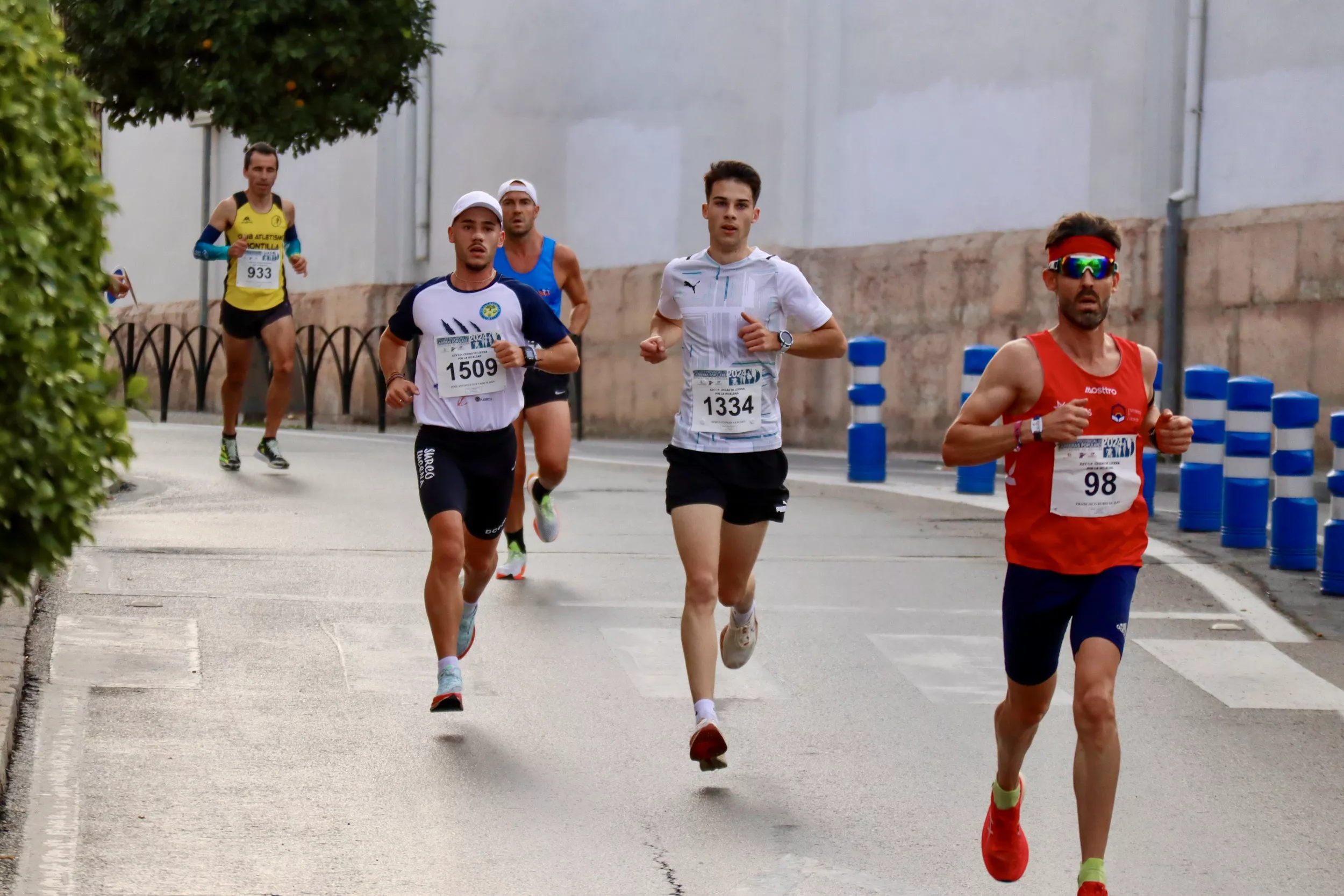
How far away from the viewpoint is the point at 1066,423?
529 centimetres

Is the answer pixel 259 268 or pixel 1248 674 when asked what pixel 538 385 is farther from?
pixel 259 268

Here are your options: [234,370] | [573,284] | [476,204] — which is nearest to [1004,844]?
[476,204]

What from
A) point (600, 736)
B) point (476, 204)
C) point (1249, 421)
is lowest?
point (600, 736)

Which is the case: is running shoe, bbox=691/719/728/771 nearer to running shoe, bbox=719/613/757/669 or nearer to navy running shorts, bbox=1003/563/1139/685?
navy running shorts, bbox=1003/563/1139/685

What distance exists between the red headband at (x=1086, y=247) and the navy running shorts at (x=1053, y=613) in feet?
2.67

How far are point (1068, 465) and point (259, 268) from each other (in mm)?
9102

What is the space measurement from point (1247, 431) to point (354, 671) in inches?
236

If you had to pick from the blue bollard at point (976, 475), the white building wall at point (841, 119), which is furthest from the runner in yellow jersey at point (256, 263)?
the white building wall at point (841, 119)

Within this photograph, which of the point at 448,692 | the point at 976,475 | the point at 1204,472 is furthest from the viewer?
the point at 976,475

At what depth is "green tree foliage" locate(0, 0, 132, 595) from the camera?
4.33m

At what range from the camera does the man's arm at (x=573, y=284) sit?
10.6 metres

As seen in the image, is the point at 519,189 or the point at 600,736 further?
the point at 519,189

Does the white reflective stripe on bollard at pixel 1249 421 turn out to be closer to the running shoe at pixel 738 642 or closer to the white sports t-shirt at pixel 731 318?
the running shoe at pixel 738 642

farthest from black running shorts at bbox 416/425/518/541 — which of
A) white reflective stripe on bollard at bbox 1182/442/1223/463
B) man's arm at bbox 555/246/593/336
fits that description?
white reflective stripe on bollard at bbox 1182/442/1223/463
